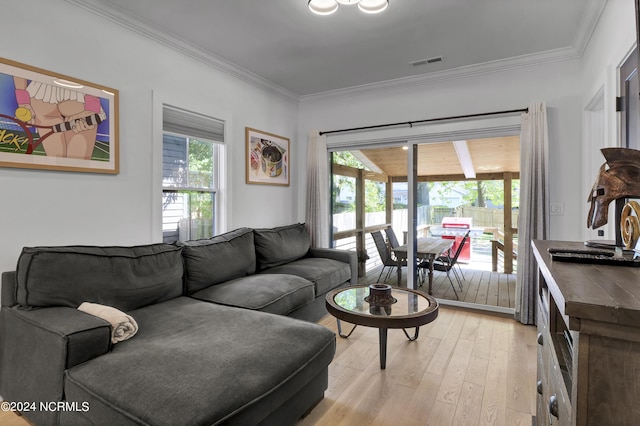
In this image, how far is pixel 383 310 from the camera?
2.35 meters

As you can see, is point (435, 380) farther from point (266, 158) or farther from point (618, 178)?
point (266, 158)

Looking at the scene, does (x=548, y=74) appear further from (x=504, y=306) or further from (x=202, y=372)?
(x=202, y=372)

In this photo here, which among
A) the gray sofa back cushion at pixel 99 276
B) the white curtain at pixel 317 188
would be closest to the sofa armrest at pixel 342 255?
the white curtain at pixel 317 188

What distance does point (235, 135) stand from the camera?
3.71 metres

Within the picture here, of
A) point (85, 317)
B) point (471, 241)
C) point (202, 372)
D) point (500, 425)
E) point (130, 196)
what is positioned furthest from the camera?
point (471, 241)

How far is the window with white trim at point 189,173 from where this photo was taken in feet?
10.0

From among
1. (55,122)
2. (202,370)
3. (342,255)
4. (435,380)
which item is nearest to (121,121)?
(55,122)

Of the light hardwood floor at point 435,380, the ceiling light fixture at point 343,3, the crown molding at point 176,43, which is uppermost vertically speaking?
the crown molding at point 176,43

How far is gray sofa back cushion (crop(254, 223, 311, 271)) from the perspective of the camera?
3.49m

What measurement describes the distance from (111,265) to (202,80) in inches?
79.7

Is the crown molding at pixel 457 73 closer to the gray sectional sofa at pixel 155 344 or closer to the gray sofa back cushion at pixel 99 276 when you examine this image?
the gray sectional sofa at pixel 155 344

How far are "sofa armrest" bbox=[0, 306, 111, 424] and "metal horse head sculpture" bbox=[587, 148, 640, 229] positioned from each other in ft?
7.69

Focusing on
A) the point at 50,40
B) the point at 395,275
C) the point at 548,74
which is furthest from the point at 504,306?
the point at 50,40

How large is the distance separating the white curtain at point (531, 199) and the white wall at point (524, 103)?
0.19 metres
